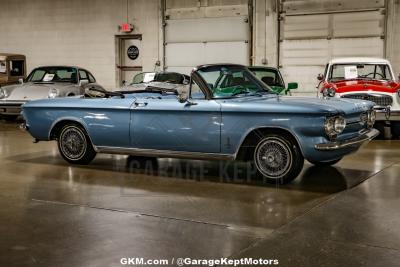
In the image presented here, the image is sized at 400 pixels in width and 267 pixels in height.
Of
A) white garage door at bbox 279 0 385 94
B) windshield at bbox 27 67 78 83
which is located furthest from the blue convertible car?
white garage door at bbox 279 0 385 94

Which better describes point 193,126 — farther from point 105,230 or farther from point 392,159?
point 392,159

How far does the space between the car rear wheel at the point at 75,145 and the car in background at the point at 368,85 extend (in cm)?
559

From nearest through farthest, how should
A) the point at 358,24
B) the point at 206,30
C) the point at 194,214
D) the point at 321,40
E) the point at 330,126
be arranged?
the point at 194,214 < the point at 330,126 < the point at 358,24 < the point at 321,40 < the point at 206,30

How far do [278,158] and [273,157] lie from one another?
0.20 ft

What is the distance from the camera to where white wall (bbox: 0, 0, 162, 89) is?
18.1 metres

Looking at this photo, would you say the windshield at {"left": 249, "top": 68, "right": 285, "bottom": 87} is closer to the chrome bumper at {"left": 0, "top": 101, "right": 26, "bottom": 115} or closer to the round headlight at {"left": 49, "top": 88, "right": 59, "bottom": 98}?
the round headlight at {"left": 49, "top": 88, "right": 59, "bottom": 98}

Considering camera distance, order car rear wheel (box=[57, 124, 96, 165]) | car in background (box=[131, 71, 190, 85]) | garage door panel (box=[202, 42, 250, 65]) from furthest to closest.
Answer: garage door panel (box=[202, 42, 250, 65]) → car in background (box=[131, 71, 190, 85]) → car rear wheel (box=[57, 124, 96, 165])

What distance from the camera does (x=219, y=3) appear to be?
17031 mm

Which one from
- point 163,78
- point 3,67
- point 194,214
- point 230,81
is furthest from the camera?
point 3,67

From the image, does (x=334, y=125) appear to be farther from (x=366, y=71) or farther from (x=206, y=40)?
(x=206, y=40)

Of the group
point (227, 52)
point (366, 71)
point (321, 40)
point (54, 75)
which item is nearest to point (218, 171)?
point (366, 71)

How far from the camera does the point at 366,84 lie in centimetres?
1065

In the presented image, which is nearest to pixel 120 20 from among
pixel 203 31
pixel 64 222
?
pixel 203 31

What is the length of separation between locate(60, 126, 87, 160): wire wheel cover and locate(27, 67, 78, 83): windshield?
6169 mm
